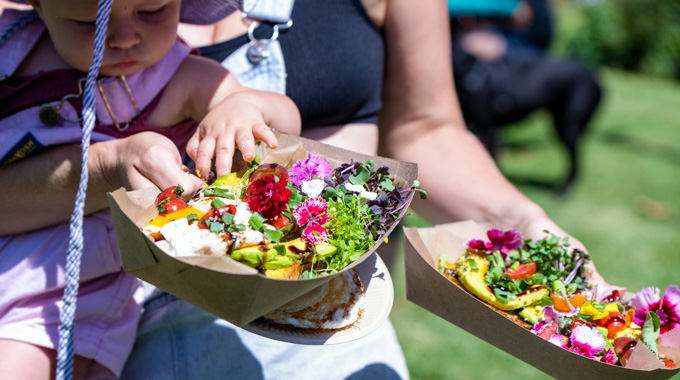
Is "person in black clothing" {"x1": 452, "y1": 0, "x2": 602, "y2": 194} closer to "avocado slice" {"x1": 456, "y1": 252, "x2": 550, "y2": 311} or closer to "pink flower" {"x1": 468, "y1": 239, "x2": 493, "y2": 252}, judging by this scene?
"pink flower" {"x1": 468, "y1": 239, "x2": 493, "y2": 252}

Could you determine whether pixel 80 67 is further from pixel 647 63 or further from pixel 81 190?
pixel 647 63

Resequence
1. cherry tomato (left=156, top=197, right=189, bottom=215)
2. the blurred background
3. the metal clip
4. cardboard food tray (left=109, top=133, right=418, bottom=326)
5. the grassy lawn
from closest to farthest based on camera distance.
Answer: cardboard food tray (left=109, top=133, right=418, bottom=326) → cherry tomato (left=156, top=197, right=189, bottom=215) → the metal clip → the grassy lawn → the blurred background

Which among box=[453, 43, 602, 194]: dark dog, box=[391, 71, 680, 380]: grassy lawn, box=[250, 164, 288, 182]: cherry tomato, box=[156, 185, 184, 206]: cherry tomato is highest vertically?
box=[250, 164, 288, 182]: cherry tomato

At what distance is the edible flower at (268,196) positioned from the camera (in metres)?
0.98

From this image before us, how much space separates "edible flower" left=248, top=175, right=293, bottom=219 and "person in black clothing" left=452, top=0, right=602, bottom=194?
15.8ft

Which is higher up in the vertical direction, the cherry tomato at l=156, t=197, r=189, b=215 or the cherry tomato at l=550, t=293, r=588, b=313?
the cherry tomato at l=156, t=197, r=189, b=215

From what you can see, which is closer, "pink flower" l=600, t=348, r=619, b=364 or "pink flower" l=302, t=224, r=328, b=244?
"pink flower" l=302, t=224, r=328, b=244

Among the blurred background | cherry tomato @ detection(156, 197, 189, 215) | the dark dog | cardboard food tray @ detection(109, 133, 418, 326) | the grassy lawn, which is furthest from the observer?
the dark dog

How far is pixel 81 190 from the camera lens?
1020 mm

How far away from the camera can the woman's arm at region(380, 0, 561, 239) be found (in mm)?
1623

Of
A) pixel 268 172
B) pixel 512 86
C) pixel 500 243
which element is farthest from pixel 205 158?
pixel 512 86

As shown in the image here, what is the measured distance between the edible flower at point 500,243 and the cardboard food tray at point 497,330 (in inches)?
3.9

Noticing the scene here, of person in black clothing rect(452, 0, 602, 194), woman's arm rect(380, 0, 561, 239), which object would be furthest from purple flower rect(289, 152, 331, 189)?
person in black clothing rect(452, 0, 602, 194)

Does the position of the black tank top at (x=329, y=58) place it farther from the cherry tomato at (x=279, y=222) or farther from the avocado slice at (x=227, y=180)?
the cherry tomato at (x=279, y=222)
